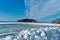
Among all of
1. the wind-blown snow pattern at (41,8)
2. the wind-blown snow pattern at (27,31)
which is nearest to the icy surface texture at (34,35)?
the wind-blown snow pattern at (27,31)

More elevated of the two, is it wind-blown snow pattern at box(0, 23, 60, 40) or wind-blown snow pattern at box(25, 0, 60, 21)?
wind-blown snow pattern at box(25, 0, 60, 21)

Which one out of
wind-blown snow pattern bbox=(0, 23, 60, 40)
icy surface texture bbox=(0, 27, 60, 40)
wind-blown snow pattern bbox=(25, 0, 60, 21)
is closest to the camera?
icy surface texture bbox=(0, 27, 60, 40)

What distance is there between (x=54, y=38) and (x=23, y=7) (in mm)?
946

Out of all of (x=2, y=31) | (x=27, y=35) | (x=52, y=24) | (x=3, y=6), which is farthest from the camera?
(x=52, y=24)

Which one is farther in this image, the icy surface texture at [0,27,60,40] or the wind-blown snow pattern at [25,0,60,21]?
the wind-blown snow pattern at [25,0,60,21]

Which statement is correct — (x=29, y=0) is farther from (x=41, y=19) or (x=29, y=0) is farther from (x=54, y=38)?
(x=54, y=38)

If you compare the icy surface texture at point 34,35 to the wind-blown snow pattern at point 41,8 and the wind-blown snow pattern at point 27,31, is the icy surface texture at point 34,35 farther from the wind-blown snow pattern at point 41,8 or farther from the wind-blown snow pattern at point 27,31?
the wind-blown snow pattern at point 41,8

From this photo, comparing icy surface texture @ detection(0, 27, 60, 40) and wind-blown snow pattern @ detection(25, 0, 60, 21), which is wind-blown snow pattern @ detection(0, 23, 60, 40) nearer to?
icy surface texture @ detection(0, 27, 60, 40)

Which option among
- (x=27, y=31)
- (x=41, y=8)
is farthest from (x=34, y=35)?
(x=41, y=8)

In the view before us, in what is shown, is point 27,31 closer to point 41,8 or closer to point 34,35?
point 34,35

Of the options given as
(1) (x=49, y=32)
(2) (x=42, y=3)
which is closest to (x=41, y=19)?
(2) (x=42, y=3)

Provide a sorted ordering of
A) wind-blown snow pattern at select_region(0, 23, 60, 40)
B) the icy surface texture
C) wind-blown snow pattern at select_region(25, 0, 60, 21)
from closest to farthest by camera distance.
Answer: the icy surface texture, wind-blown snow pattern at select_region(0, 23, 60, 40), wind-blown snow pattern at select_region(25, 0, 60, 21)

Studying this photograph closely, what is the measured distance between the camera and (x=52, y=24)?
137 inches

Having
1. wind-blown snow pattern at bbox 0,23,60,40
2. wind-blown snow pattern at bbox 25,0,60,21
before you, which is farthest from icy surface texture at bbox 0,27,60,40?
wind-blown snow pattern at bbox 25,0,60,21
